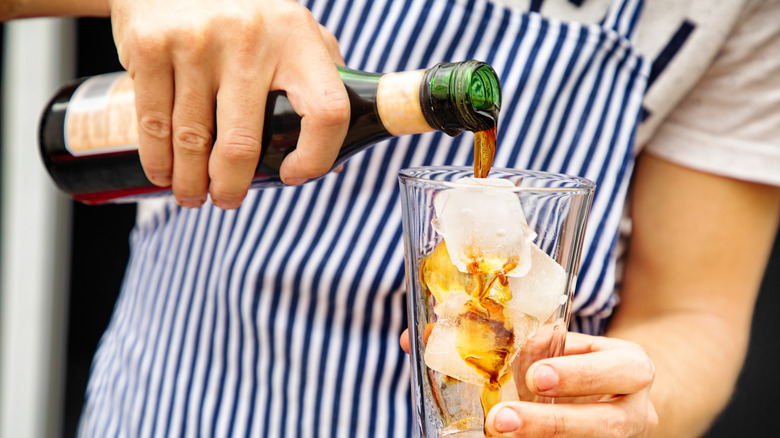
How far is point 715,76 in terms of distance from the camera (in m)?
0.81

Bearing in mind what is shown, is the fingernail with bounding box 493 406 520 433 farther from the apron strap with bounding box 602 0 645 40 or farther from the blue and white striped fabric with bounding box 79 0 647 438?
the apron strap with bounding box 602 0 645 40

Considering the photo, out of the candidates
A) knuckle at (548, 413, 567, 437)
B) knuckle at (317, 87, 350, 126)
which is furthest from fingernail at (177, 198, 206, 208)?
knuckle at (548, 413, 567, 437)

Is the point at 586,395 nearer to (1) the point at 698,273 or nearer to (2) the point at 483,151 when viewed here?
(2) the point at 483,151

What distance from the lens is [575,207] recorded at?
48cm

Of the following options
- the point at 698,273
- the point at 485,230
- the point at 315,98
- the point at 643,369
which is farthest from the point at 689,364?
the point at 315,98

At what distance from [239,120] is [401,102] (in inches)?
5.8

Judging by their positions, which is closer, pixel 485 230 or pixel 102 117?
pixel 485 230

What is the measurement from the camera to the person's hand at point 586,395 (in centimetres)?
49

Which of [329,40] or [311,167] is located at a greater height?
[329,40]

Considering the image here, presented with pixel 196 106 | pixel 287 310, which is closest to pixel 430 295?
pixel 196 106

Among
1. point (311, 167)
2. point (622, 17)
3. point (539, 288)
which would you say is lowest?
point (539, 288)

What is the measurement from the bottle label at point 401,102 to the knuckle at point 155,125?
0.20 meters

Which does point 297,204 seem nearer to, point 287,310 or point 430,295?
point 287,310

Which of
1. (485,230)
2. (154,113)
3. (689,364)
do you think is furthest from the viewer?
(689,364)
